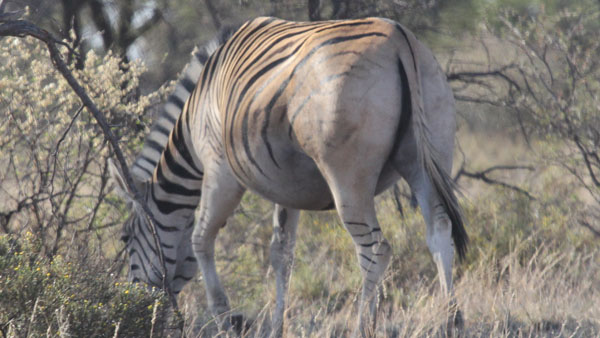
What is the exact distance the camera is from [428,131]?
3.58 m

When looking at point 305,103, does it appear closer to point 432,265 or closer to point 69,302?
point 69,302

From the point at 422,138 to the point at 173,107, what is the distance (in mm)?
2501

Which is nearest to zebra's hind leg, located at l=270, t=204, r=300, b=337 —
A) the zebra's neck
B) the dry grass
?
the dry grass

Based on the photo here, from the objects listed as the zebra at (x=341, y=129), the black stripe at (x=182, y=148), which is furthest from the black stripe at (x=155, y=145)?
the zebra at (x=341, y=129)

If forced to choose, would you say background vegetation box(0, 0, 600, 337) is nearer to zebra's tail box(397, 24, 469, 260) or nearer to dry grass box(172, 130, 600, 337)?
dry grass box(172, 130, 600, 337)

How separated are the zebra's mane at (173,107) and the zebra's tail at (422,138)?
196cm

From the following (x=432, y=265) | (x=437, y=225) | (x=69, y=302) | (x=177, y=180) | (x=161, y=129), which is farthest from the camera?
(x=432, y=265)

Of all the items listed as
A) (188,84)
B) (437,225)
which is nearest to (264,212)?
(188,84)

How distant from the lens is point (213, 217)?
4660 millimetres

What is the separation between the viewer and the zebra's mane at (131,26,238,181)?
204 inches

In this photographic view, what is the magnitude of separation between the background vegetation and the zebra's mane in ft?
0.75

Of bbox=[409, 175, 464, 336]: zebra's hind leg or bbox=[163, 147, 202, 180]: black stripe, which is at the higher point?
bbox=[163, 147, 202, 180]: black stripe

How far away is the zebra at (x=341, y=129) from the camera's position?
3.38 meters

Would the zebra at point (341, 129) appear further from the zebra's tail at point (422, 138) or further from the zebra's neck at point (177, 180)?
the zebra's neck at point (177, 180)
